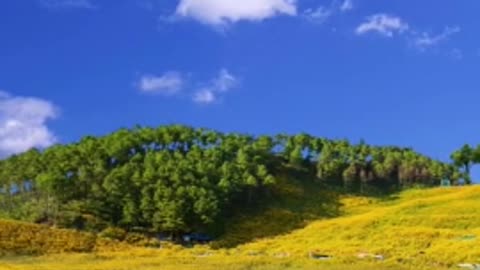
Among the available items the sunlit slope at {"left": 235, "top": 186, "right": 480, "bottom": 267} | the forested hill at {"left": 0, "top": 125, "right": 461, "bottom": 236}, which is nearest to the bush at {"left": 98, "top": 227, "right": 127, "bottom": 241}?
the forested hill at {"left": 0, "top": 125, "right": 461, "bottom": 236}

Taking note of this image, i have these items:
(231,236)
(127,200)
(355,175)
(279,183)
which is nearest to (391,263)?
(231,236)

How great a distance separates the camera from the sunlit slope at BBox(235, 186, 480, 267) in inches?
2653

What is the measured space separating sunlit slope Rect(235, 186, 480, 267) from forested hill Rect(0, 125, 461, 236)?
15.4 metres

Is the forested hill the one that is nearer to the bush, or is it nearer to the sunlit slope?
the bush

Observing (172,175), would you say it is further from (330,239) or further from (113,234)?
(330,239)

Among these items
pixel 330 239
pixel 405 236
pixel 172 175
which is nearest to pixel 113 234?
pixel 172 175

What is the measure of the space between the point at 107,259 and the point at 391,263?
25813 mm

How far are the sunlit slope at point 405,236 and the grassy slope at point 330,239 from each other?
0.28ft

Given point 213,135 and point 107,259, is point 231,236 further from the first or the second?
point 213,135

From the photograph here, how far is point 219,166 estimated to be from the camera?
123 m

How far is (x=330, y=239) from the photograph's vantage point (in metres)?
86.4

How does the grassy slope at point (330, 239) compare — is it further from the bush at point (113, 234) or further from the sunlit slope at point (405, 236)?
the bush at point (113, 234)

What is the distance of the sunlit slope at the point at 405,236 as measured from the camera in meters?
67.4

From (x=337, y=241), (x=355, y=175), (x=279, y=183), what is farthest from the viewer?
(x=355, y=175)
